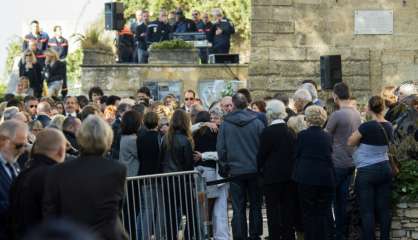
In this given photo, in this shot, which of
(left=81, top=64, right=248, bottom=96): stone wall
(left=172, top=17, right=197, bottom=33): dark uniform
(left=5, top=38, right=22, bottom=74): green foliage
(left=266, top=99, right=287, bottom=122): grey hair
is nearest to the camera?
(left=266, top=99, right=287, bottom=122): grey hair

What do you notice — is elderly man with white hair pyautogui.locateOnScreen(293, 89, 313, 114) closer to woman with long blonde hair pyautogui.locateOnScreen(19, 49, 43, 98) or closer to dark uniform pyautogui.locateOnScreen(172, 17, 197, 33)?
woman with long blonde hair pyautogui.locateOnScreen(19, 49, 43, 98)

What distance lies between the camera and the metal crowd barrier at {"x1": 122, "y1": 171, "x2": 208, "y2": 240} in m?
13.0

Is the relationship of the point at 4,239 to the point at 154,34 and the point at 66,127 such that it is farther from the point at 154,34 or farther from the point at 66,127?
the point at 154,34

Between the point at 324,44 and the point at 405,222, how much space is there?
32.6ft

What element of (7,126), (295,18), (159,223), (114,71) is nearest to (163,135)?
(159,223)

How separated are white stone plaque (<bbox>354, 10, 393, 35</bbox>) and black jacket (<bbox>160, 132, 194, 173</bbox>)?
10.4 m

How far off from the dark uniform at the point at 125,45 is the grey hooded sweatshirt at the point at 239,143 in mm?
13446

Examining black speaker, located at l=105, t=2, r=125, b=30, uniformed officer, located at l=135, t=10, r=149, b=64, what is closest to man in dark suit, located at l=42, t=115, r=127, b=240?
uniformed officer, located at l=135, t=10, r=149, b=64

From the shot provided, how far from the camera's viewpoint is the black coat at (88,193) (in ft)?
28.3

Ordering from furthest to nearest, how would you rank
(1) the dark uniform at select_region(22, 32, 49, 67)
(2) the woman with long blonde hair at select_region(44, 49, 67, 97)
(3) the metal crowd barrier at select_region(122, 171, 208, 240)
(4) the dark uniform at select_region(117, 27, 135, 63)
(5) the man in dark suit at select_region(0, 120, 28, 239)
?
1. (4) the dark uniform at select_region(117, 27, 135, 63)
2. (1) the dark uniform at select_region(22, 32, 49, 67)
3. (2) the woman with long blonde hair at select_region(44, 49, 67, 97)
4. (3) the metal crowd barrier at select_region(122, 171, 208, 240)
5. (5) the man in dark suit at select_region(0, 120, 28, 239)

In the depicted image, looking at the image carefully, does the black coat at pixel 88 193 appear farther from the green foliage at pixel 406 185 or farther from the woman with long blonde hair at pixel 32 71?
the woman with long blonde hair at pixel 32 71

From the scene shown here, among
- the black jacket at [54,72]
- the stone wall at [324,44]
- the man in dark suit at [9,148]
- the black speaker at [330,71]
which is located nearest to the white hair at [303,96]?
the black speaker at [330,71]

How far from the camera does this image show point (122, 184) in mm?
8773

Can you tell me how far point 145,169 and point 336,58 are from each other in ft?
29.3
